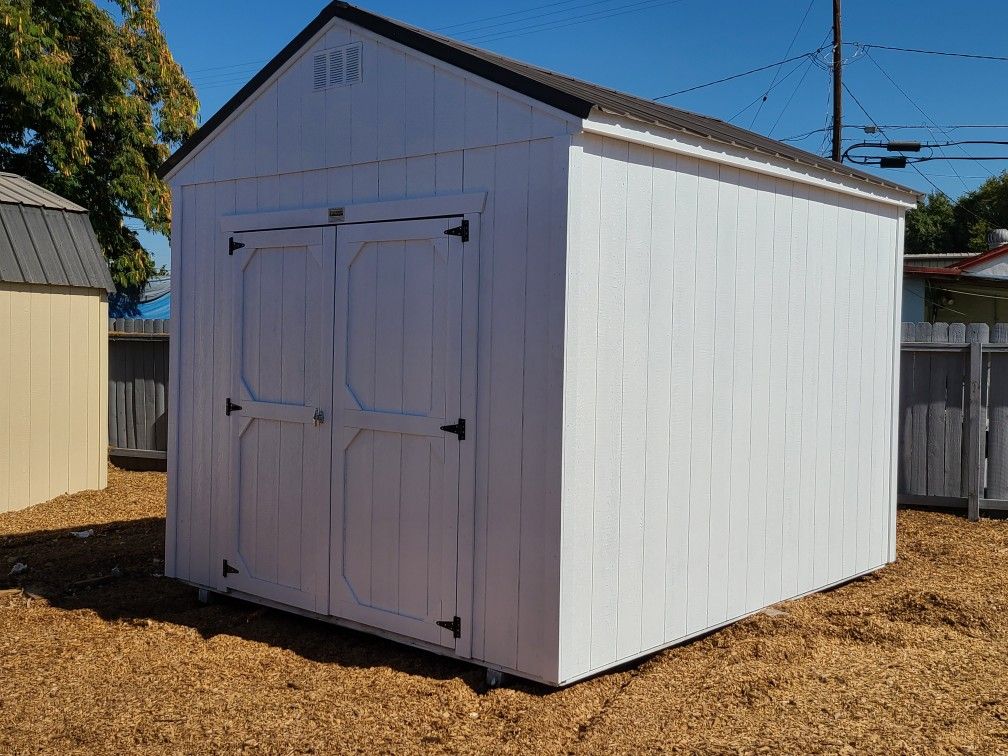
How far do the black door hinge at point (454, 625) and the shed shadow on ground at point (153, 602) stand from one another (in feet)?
0.61

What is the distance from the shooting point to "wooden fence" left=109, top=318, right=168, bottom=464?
12.2 metres

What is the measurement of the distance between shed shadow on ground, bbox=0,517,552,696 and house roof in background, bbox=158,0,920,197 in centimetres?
265

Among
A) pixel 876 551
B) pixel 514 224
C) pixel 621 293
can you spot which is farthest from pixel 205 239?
pixel 876 551

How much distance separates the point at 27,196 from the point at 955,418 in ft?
28.9

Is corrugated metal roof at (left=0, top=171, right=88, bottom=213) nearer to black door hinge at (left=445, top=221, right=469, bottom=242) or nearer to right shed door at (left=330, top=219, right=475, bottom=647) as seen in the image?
right shed door at (left=330, top=219, right=475, bottom=647)

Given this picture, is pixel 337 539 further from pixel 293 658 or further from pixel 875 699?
pixel 875 699

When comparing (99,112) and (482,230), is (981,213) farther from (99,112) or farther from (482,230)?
(482,230)

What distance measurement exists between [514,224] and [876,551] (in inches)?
148

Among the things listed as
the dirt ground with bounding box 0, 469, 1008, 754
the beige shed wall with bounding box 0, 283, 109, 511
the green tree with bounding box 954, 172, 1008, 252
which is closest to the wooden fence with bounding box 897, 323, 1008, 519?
the dirt ground with bounding box 0, 469, 1008, 754

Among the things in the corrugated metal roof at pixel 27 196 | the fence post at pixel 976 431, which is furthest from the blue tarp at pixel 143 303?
the fence post at pixel 976 431

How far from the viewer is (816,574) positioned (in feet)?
20.9

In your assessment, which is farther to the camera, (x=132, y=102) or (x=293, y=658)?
(x=132, y=102)

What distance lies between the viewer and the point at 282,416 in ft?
19.4

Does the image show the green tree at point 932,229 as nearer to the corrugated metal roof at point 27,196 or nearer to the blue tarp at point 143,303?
the blue tarp at point 143,303
